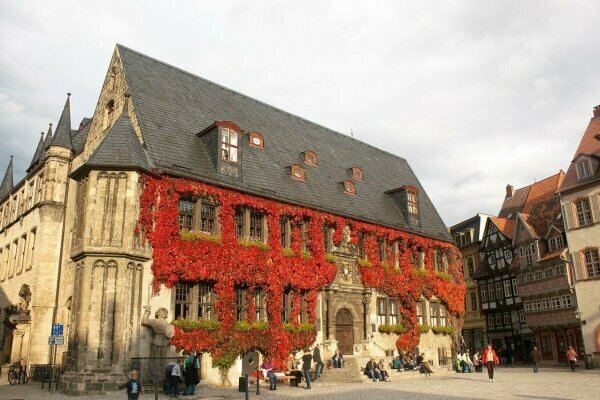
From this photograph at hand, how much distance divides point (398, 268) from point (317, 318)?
7703 millimetres

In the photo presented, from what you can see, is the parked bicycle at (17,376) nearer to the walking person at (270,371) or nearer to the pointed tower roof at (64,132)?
the walking person at (270,371)

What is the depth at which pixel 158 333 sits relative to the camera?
20984 mm

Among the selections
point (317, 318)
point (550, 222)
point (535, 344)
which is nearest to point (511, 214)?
point (550, 222)

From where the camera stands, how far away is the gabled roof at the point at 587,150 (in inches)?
1453

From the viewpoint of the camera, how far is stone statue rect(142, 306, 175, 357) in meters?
21.0

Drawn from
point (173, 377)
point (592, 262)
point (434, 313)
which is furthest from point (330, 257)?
point (592, 262)

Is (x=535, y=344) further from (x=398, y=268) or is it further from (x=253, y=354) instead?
(x=253, y=354)

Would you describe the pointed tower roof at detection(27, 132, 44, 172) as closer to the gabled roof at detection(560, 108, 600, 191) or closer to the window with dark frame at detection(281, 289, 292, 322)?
the window with dark frame at detection(281, 289, 292, 322)

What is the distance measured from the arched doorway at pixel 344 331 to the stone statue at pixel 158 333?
10.3 metres

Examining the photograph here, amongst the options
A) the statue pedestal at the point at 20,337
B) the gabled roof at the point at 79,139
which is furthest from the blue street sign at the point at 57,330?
the gabled roof at the point at 79,139

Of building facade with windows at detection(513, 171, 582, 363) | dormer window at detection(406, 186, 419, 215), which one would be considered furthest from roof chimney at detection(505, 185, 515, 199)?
dormer window at detection(406, 186, 419, 215)

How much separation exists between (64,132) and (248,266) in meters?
16.5

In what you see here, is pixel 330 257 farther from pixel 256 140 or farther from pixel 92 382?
pixel 92 382

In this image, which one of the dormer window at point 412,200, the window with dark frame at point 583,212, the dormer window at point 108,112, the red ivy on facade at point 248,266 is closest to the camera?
the red ivy on facade at point 248,266
